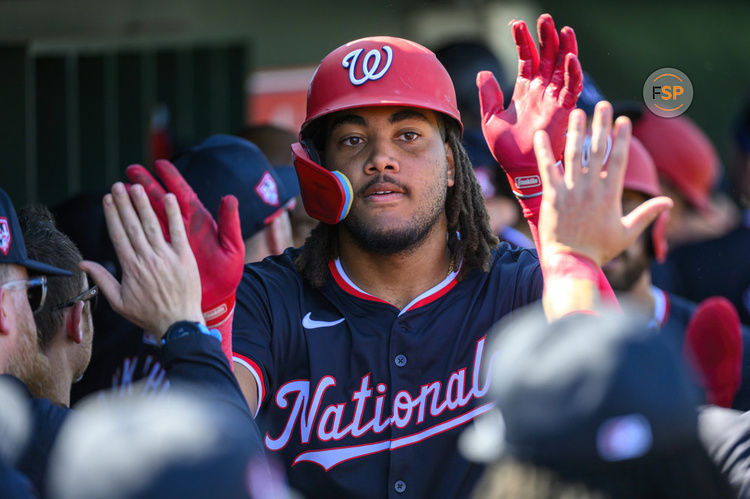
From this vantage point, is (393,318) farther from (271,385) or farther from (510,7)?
(510,7)

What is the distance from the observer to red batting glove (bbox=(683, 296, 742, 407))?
147 inches

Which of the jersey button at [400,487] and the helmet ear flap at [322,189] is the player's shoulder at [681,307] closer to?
the helmet ear flap at [322,189]

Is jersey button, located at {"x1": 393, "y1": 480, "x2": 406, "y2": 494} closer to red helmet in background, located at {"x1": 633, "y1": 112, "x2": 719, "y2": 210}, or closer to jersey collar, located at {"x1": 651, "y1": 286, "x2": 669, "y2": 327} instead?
jersey collar, located at {"x1": 651, "y1": 286, "x2": 669, "y2": 327}

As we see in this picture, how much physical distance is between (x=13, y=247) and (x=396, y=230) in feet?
3.83

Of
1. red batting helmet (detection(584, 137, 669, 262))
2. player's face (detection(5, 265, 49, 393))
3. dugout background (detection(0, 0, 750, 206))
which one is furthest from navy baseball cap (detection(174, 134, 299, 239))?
dugout background (detection(0, 0, 750, 206))

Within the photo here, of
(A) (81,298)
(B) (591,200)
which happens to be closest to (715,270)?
(B) (591,200)

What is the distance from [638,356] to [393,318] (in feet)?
5.38

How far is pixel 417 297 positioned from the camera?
3385mm

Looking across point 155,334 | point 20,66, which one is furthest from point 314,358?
point 20,66

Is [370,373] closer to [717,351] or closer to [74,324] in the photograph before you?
[74,324]

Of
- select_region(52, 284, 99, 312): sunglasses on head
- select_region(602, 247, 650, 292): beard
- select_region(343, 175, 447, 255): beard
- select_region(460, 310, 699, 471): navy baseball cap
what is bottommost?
select_region(602, 247, 650, 292): beard

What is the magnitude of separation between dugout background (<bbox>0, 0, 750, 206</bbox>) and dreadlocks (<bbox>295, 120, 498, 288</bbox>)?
377 centimetres

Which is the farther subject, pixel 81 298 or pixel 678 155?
pixel 678 155

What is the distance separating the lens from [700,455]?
1723 millimetres
